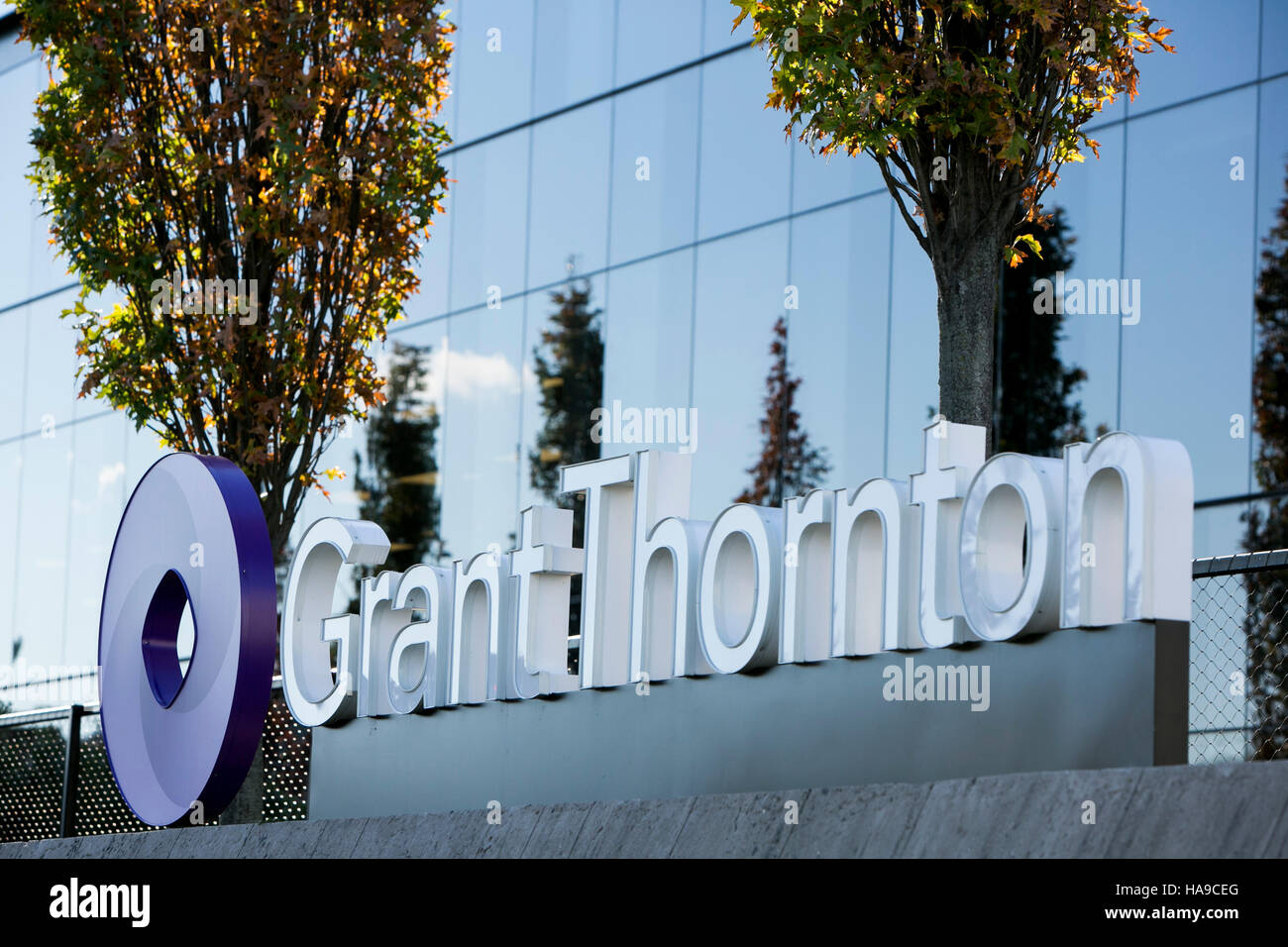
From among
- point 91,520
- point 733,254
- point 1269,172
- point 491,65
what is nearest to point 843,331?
point 733,254

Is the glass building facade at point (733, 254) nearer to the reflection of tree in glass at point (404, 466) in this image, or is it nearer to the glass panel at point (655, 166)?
the glass panel at point (655, 166)

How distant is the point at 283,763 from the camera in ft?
38.5

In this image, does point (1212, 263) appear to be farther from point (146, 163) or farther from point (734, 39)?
point (146, 163)

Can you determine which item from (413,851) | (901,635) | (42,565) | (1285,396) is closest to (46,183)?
(413,851)

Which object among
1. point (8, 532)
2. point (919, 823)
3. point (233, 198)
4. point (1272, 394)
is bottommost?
point (919, 823)

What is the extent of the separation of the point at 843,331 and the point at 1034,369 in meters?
2.12

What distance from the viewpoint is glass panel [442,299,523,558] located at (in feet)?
63.9

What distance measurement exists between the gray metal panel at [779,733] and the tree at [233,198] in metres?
3.57

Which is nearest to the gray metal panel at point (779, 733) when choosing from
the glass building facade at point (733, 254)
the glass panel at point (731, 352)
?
the glass building facade at point (733, 254)

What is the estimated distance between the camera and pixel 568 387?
18859 mm

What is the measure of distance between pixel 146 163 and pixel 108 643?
386cm

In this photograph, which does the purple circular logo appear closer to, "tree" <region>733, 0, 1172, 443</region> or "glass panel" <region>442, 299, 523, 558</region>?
"tree" <region>733, 0, 1172, 443</region>

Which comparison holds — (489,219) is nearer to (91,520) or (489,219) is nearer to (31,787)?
(91,520)

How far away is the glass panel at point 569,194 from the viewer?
61.6ft
